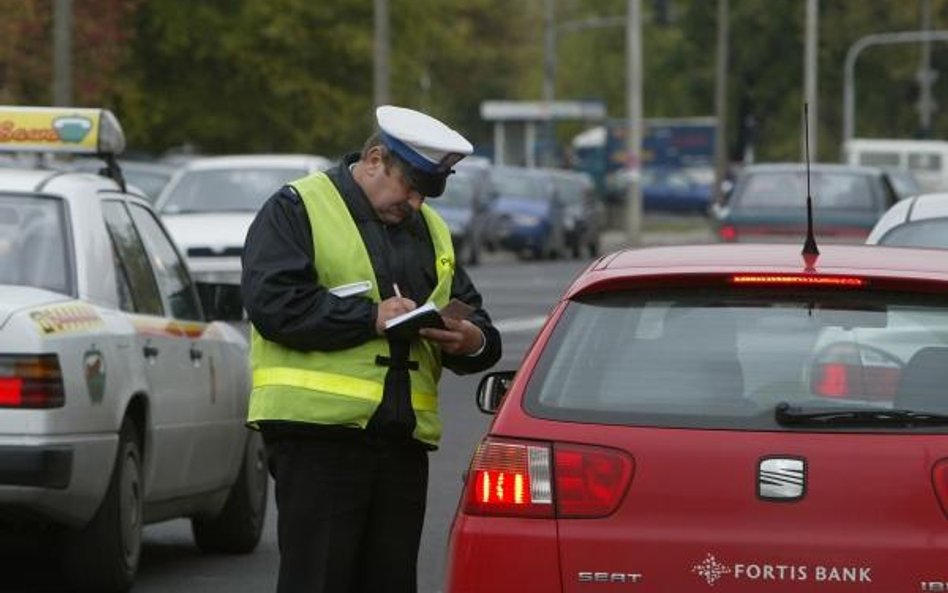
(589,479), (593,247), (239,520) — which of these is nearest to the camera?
(589,479)

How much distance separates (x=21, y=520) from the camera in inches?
369

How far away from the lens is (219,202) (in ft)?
86.6

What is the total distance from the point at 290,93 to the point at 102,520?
1824 inches

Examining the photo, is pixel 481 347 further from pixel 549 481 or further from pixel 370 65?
pixel 370 65

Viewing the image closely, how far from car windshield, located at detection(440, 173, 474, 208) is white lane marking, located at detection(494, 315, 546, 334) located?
14342mm

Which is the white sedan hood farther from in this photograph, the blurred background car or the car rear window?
the car rear window

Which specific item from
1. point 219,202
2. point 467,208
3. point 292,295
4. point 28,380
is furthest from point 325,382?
point 467,208

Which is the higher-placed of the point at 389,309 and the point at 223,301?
the point at 389,309

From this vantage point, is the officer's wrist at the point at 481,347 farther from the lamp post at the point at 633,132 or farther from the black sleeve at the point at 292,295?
→ the lamp post at the point at 633,132

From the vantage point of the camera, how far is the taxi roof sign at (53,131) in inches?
424

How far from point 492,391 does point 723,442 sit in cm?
118

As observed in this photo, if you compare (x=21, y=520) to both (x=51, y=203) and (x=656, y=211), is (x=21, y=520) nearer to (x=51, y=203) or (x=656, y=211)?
(x=51, y=203)

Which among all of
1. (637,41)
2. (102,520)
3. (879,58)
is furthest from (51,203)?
(879,58)

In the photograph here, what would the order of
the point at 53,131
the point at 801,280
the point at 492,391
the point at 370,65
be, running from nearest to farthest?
the point at 801,280, the point at 492,391, the point at 53,131, the point at 370,65
